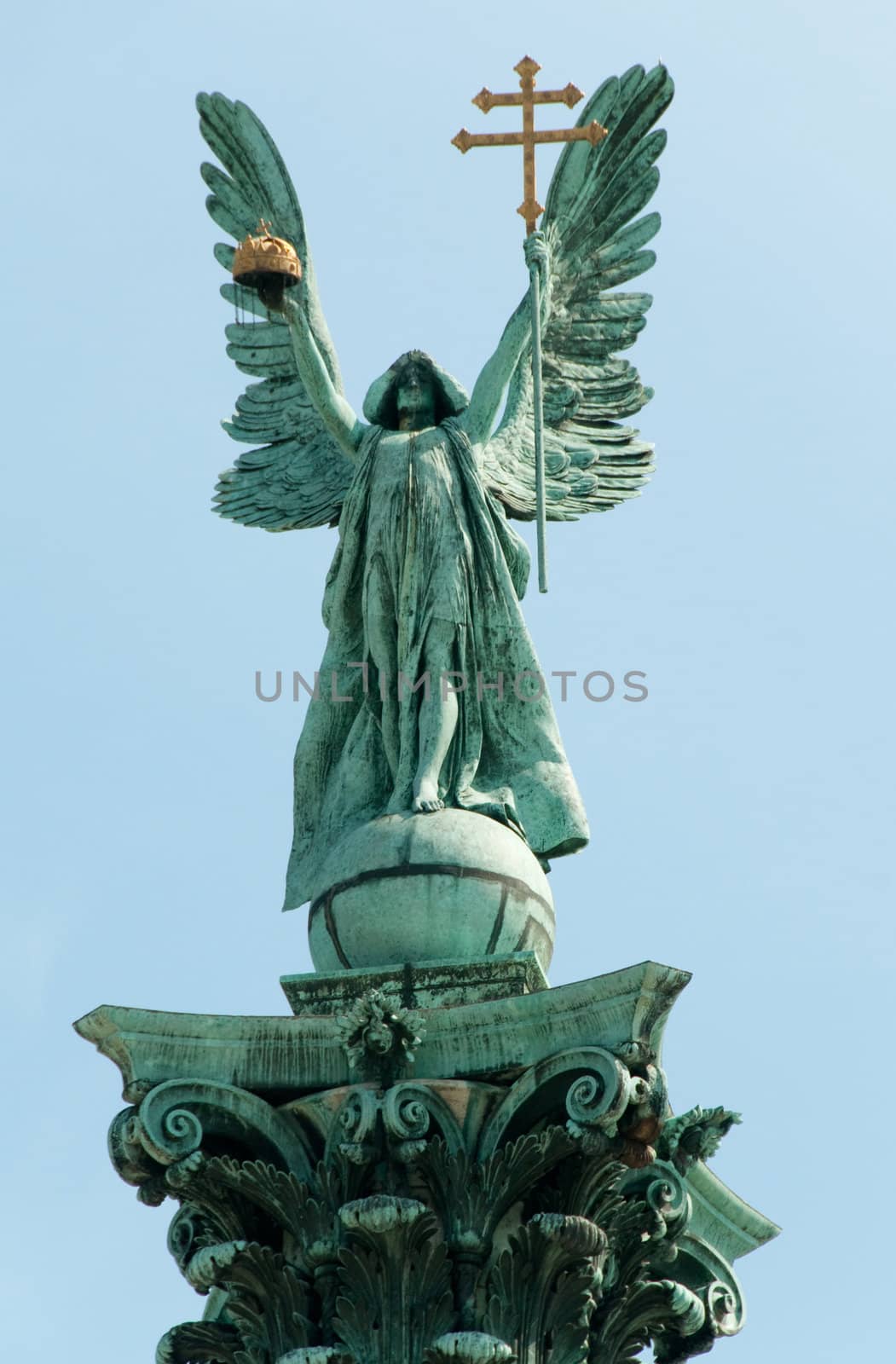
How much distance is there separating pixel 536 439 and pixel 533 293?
1.12 metres

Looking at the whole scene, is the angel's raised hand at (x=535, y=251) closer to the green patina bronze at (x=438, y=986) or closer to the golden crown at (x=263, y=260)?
the green patina bronze at (x=438, y=986)

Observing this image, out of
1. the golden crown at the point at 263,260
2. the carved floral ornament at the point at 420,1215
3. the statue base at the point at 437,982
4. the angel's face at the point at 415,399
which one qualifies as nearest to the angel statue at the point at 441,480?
the angel's face at the point at 415,399

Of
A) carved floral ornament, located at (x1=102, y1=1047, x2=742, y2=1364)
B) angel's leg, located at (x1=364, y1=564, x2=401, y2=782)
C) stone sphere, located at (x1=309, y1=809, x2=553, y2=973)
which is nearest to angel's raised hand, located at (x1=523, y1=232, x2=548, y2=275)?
angel's leg, located at (x1=364, y1=564, x2=401, y2=782)

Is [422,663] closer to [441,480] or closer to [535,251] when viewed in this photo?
[441,480]

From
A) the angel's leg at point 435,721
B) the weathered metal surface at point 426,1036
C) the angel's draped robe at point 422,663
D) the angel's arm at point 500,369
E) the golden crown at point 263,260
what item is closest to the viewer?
the weathered metal surface at point 426,1036

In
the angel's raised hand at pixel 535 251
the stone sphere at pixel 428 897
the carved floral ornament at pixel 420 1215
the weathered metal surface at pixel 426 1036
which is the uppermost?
the angel's raised hand at pixel 535 251

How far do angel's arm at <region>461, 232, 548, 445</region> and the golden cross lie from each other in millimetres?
348

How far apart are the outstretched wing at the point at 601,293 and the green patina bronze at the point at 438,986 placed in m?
0.02

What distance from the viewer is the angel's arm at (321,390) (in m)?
23.9

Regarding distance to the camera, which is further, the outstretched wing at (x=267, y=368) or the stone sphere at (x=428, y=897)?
the outstretched wing at (x=267, y=368)

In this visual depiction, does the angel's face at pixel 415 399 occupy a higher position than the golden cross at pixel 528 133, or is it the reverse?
the golden cross at pixel 528 133

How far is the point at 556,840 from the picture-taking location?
23250mm

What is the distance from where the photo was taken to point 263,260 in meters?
22.7

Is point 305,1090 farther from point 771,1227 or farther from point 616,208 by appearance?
point 616,208
